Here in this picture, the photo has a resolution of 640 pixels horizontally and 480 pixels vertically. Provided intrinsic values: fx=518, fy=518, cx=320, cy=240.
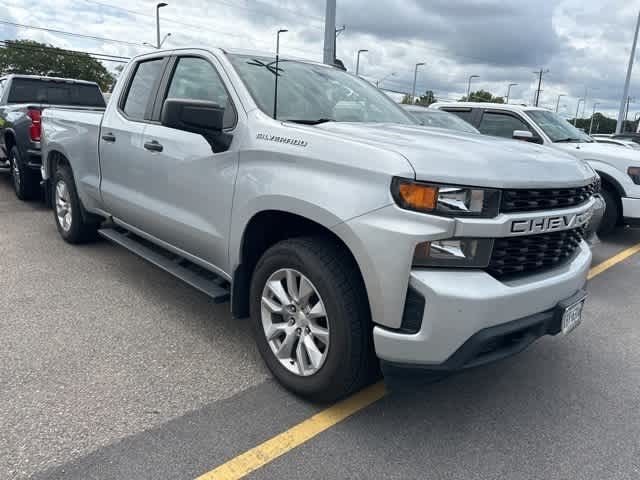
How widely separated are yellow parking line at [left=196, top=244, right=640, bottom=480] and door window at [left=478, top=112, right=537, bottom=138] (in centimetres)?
603

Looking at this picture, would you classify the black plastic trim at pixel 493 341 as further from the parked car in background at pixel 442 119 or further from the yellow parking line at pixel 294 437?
the parked car in background at pixel 442 119

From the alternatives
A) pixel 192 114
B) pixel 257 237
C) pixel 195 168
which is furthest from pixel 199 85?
pixel 257 237

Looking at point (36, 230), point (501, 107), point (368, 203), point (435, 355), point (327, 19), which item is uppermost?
point (327, 19)

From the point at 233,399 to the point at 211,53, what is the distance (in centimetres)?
220

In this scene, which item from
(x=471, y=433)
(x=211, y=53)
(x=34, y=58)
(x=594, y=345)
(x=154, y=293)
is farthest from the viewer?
(x=34, y=58)

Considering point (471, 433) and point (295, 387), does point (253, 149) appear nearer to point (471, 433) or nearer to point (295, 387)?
point (295, 387)

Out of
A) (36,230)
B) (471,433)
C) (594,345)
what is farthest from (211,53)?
(36,230)

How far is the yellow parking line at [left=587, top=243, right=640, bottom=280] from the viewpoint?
18.3ft

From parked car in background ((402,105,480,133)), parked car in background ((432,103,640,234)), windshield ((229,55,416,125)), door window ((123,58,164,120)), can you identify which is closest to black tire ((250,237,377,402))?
windshield ((229,55,416,125))

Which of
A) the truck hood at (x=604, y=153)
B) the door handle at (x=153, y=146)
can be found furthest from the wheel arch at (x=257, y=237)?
the truck hood at (x=604, y=153)

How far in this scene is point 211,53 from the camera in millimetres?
3430

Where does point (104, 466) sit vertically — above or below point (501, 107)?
below

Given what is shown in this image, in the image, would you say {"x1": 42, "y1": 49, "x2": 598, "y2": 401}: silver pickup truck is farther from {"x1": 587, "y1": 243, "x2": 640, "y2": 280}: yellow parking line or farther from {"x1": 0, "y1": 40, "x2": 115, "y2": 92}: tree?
{"x1": 0, "y1": 40, "x2": 115, "y2": 92}: tree

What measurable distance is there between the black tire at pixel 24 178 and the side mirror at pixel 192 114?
5458mm
